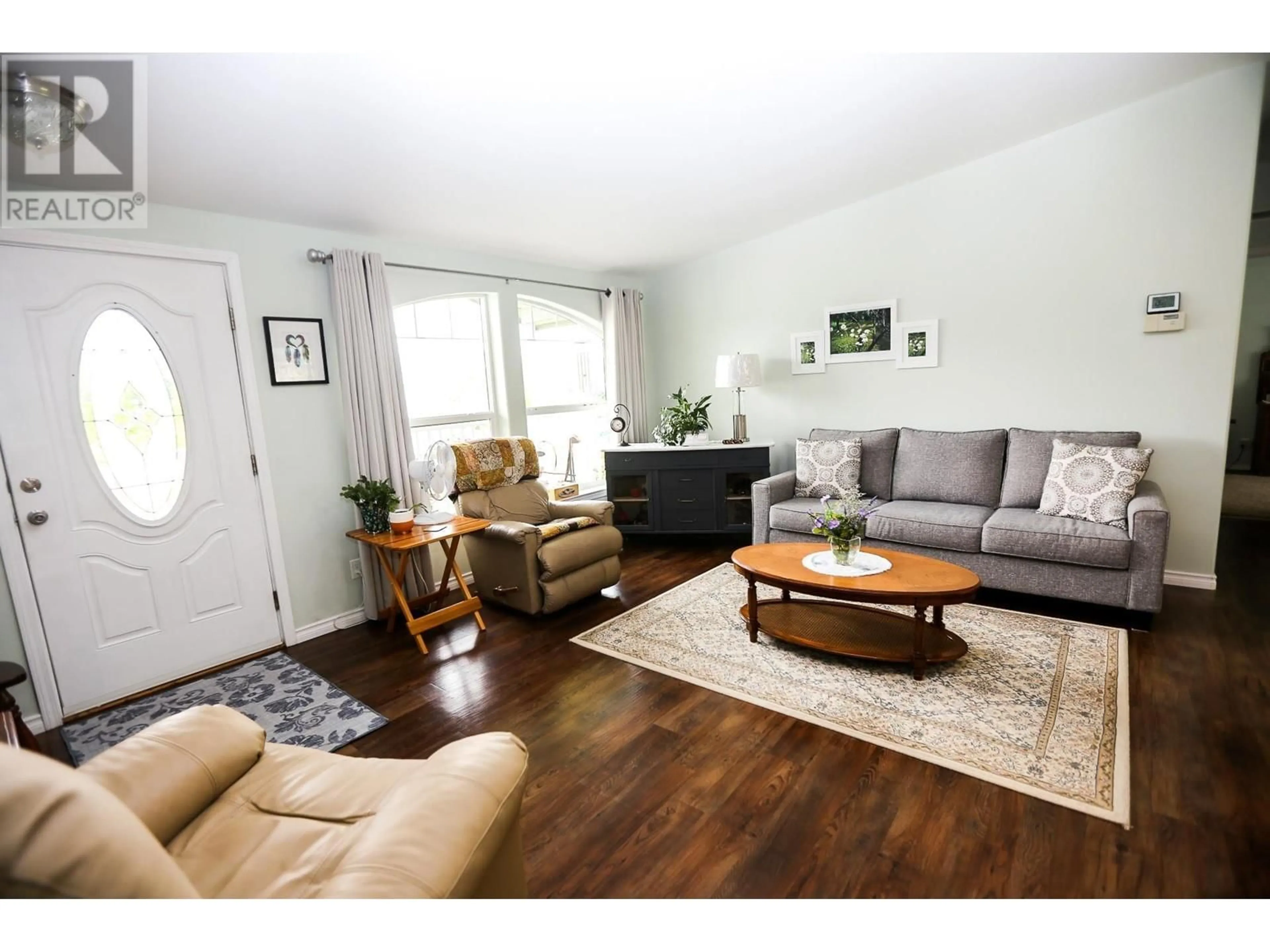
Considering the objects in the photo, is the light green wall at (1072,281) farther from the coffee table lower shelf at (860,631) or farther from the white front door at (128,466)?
the white front door at (128,466)

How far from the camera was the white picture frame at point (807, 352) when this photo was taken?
4504 millimetres

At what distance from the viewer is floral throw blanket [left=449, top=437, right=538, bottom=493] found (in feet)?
12.0

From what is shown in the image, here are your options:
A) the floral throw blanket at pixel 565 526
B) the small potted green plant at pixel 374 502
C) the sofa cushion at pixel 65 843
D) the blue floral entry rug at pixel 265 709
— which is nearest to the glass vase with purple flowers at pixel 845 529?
the floral throw blanket at pixel 565 526

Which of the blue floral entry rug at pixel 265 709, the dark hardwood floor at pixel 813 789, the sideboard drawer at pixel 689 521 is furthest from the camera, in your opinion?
the sideboard drawer at pixel 689 521

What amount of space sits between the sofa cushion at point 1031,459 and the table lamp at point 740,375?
1.79 m

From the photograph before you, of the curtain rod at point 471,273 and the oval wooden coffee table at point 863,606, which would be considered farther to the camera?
the curtain rod at point 471,273

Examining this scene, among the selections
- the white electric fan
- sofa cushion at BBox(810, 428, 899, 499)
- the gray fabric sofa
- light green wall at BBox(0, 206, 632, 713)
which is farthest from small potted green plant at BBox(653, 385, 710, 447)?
light green wall at BBox(0, 206, 632, 713)

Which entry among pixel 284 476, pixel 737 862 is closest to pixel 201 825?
pixel 737 862

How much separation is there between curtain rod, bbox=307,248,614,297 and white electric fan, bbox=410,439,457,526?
1202 mm

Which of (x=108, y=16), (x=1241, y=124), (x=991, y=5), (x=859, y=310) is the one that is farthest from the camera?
(x=859, y=310)

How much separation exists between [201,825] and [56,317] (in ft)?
8.03
